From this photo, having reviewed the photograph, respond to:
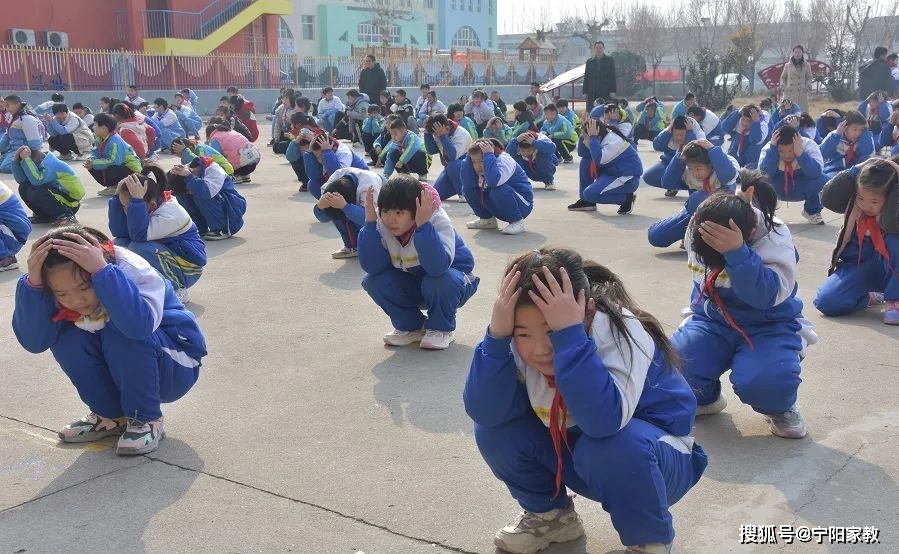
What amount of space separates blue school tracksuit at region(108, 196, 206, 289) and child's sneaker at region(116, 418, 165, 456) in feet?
7.30

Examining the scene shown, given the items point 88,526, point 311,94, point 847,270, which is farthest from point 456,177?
point 311,94

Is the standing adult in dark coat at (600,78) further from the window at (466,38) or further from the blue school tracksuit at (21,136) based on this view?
the window at (466,38)

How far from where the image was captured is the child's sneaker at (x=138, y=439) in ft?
11.7

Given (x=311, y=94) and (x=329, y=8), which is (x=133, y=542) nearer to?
(x=311, y=94)

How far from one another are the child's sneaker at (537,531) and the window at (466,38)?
52813 mm

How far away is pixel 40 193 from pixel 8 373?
189 inches

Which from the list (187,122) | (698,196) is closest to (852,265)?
(698,196)

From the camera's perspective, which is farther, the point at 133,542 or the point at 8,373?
the point at 8,373

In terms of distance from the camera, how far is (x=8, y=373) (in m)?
4.64

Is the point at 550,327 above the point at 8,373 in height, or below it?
above

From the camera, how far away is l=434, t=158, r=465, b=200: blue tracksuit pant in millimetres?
9320

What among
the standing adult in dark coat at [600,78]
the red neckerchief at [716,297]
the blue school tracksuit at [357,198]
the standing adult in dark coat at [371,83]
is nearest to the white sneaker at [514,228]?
the blue school tracksuit at [357,198]

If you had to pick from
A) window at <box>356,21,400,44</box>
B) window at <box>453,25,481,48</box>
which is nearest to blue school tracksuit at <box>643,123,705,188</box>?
window at <box>356,21,400,44</box>

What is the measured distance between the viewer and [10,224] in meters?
7.05
